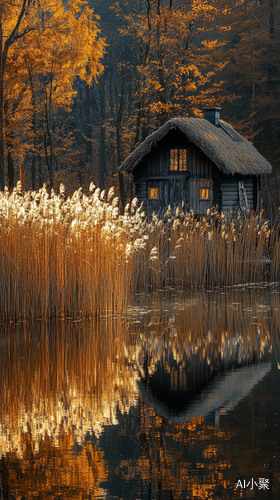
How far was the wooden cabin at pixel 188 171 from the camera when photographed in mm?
24984

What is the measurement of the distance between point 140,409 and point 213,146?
18.7 meters

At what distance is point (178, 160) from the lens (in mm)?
25875

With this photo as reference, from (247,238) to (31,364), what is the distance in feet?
28.6

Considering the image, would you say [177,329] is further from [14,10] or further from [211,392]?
[14,10]

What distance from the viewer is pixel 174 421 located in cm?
535

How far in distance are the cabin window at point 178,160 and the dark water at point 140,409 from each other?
626 inches

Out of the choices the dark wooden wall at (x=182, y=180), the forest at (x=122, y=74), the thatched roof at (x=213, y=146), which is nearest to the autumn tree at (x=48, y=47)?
the forest at (x=122, y=74)

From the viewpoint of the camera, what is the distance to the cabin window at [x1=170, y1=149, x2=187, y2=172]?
84.6 ft

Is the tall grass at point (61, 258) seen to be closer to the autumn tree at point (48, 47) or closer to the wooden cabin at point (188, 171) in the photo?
the autumn tree at point (48, 47)

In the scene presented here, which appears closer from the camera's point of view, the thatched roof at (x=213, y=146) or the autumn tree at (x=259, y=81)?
the thatched roof at (x=213, y=146)

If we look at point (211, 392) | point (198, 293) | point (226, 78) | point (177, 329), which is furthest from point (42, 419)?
point (226, 78)

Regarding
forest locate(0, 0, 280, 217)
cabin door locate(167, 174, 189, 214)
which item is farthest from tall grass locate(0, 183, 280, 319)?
cabin door locate(167, 174, 189, 214)

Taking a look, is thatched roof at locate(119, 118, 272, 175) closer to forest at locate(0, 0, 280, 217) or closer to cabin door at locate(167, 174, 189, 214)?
cabin door at locate(167, 174, 189, 214)

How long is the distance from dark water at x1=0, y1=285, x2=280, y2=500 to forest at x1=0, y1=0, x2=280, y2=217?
8.47 meters
